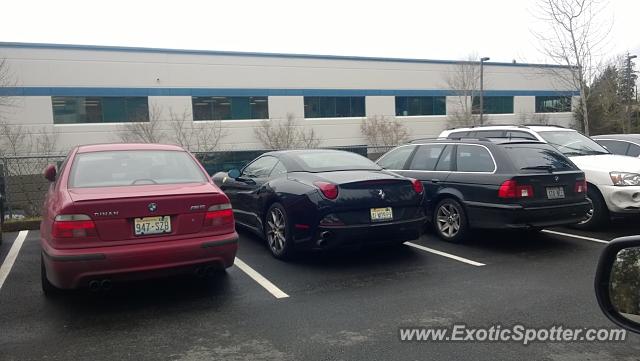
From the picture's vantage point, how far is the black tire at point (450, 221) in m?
7.15

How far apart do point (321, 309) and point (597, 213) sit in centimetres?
567

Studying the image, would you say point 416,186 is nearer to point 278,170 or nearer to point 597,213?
point 278,170

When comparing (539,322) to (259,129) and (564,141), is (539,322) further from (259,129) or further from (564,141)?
(259,129)

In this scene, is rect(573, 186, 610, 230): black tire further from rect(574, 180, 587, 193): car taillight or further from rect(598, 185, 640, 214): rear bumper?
rect(574, 180, 587, 193): car taillight

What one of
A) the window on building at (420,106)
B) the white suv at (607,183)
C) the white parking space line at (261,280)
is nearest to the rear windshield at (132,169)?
the white parking space line at (261,280)

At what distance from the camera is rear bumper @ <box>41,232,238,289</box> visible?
168 inches

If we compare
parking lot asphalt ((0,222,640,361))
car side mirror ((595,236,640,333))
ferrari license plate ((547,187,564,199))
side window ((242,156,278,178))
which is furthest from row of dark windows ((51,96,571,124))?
car side mirror ((595,236,640,333))

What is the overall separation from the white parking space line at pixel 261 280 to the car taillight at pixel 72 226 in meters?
1.86

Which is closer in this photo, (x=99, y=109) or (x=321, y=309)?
(x=321, y=309)

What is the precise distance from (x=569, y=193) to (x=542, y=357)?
4.05 meters

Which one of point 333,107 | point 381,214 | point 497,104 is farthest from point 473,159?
point 497,104

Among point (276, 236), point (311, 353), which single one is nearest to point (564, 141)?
point (276, 236)

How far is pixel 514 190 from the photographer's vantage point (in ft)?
21.7

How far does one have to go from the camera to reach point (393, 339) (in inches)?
153
